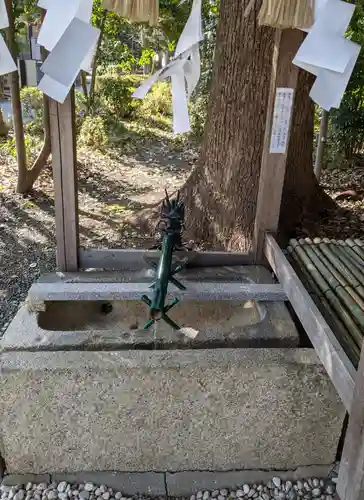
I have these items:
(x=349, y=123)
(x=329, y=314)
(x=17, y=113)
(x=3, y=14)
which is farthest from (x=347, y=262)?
(x=349, y=123)

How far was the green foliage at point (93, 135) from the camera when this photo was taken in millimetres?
8227

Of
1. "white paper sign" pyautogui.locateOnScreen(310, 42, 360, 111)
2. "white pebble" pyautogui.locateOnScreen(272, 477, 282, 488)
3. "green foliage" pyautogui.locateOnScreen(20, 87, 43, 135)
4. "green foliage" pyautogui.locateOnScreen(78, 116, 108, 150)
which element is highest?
"white paper sign" pyautogui.locateOnScreen(310, 42, 360, 111)

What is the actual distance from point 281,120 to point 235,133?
3.47 feet

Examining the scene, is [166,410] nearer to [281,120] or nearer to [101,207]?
[281,120]

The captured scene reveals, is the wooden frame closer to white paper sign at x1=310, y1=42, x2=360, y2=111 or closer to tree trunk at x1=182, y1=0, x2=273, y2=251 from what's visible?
white paper sign at x1=310, y1=42, x2=360, y2=111

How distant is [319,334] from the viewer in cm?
184

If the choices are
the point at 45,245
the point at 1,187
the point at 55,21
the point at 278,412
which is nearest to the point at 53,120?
the point at 55,21

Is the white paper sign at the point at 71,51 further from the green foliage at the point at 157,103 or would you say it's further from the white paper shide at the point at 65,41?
Result: the green foliage at the point at 157,103

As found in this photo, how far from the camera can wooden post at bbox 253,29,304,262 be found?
2.35 meters

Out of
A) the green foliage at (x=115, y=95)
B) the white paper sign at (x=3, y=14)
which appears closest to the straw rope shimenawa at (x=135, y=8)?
the white paper sign at (x=3, y=14)

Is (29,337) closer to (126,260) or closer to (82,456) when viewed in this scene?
(82,456)

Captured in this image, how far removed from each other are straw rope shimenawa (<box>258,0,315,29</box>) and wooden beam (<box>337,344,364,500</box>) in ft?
4.43

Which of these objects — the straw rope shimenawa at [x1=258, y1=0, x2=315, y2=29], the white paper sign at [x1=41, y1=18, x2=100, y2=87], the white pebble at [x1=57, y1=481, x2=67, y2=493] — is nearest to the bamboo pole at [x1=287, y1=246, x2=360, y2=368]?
the straw rope shimenawa at [x1=258, y1=0, x2=315, y2=29]

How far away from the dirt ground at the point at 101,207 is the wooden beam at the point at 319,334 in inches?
69.8
